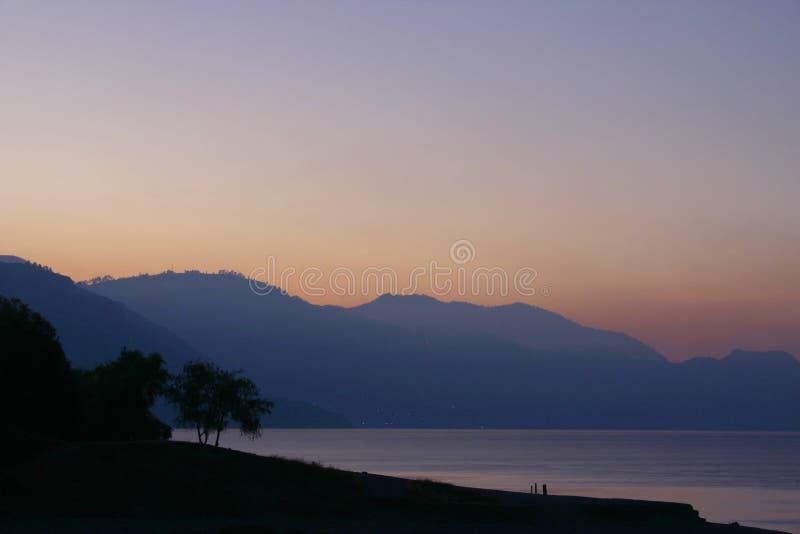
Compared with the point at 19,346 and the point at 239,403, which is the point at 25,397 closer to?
the point at 19,346

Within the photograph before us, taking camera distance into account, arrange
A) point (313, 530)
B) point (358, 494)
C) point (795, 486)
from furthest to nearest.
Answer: point (795, 486) → point (358, 494) → point (313, 530)

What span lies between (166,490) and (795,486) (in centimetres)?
12867

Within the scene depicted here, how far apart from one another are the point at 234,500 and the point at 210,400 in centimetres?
3531

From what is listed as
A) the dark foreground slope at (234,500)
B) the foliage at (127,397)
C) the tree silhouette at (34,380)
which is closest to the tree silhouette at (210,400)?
the foliage at (127,397)

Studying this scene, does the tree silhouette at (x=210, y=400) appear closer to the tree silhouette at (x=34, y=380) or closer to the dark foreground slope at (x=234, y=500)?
the tree silhouette at (x=34, y=380)

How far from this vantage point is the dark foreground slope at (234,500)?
5322 cm

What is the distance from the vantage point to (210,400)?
92250 millimetres

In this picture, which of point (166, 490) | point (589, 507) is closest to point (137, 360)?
point (166, 490)

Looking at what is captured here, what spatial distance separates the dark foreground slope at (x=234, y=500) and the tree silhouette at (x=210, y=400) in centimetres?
2809

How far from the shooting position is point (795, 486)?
16038 centimetres

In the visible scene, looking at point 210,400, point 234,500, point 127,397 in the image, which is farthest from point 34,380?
point 234,500

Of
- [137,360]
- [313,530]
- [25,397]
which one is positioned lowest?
[313,530]

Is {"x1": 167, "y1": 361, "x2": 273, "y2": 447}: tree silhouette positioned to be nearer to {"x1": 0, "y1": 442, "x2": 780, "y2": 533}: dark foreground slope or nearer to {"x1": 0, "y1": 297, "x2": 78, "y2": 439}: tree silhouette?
{"x1": 0, "y1": 297, "x2": 78, "y2": 439}: tree silhouette

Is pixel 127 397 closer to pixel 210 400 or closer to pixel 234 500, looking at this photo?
pixel 210 400
